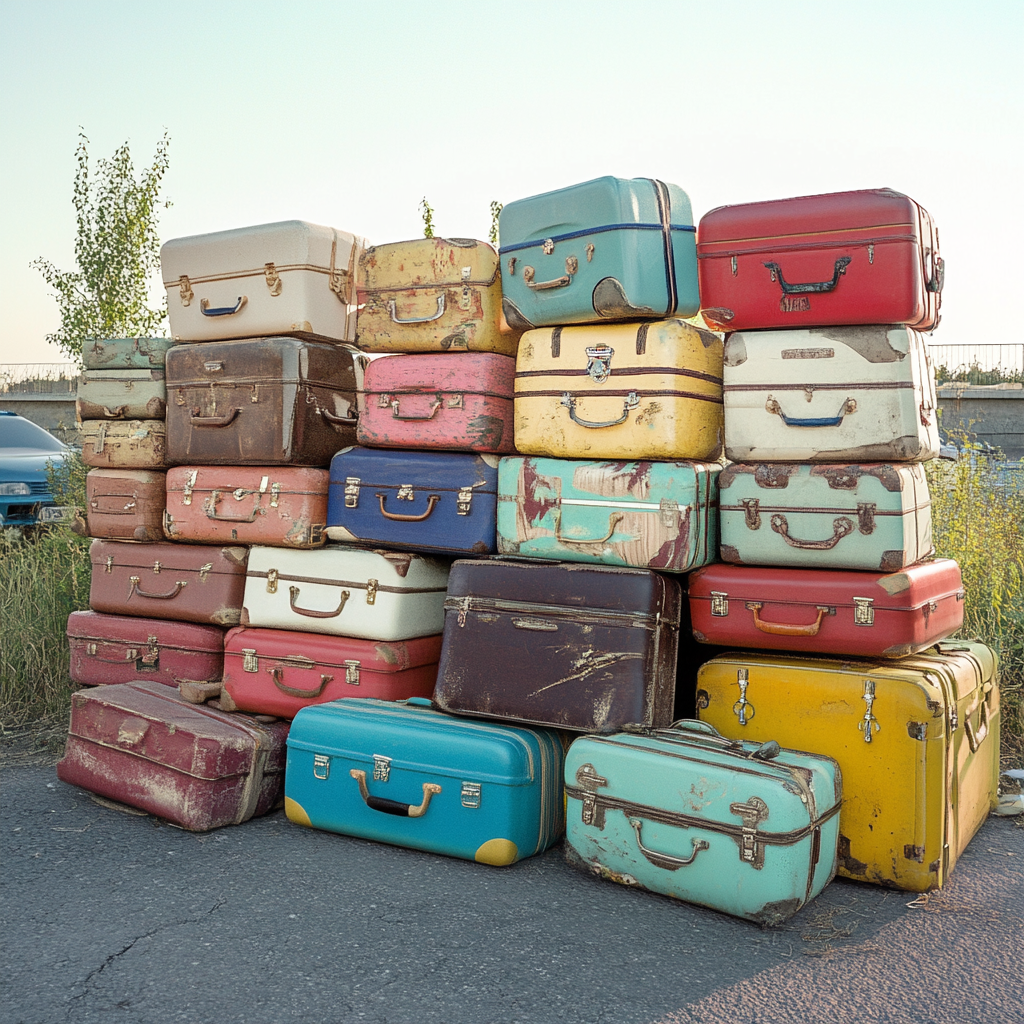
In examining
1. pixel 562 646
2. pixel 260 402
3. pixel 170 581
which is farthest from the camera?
pixel 170 581

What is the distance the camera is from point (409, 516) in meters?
3.95

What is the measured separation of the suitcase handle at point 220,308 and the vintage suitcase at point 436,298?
0.59 metres

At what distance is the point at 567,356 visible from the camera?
368cm

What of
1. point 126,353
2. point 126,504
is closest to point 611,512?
point 126,504

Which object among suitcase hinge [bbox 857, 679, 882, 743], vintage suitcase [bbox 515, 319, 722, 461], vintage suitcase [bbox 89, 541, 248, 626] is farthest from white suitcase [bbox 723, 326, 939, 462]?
vintage suitcase [bbox 89, 541, 248, 626]

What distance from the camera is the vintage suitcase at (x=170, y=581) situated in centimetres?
432

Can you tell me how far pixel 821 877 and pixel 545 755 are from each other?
0.94 metres

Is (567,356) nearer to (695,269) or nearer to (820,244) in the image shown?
(695,269)

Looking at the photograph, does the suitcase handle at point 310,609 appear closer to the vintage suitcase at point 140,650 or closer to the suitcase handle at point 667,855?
the vintage suitcase at point 140,650

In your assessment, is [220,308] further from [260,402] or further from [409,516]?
[409,516]

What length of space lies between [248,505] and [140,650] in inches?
34.8

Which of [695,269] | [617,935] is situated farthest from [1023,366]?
[617,935]

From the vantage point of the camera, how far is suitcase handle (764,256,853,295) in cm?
326

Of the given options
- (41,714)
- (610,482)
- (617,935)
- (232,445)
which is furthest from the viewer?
(41,714)
